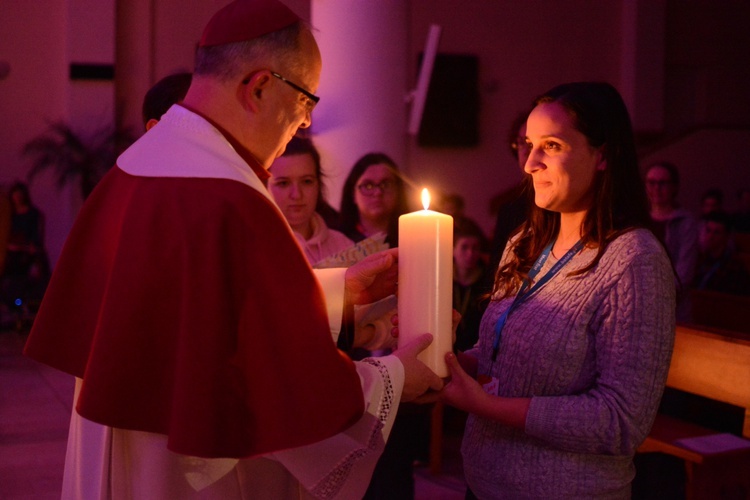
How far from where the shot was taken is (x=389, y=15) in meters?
5.47

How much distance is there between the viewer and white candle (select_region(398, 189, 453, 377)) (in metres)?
1.44

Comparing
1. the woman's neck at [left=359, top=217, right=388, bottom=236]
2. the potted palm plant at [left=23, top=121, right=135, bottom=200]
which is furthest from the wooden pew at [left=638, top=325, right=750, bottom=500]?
the potted palm plant at [left=23, top=121, right=135, bottom=200]

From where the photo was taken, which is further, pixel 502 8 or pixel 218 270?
pixel 502 8

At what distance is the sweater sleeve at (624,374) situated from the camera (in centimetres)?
154

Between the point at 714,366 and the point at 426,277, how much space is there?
85.1 inches

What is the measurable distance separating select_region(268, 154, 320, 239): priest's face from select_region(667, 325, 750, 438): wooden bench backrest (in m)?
1.69

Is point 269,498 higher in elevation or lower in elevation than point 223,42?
lower

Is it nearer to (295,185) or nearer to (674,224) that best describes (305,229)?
(295,185)

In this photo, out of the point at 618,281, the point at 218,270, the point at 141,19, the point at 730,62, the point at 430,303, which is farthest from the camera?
the point at 730,62

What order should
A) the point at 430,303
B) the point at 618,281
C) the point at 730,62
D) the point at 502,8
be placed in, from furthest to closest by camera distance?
the point at 730,62 < the point at 502,8 < the point at 618,281 < the point at 430,303

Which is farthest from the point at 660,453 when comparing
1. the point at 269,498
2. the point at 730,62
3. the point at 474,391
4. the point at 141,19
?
the point at 730,62

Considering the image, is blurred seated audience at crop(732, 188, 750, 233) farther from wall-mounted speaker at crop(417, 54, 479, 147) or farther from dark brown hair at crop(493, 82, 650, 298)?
dark brown hair at crop(493, 82, 650, 298)

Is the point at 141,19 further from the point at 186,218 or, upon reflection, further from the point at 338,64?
the point at 186,218

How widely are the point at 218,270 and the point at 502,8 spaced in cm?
1194
